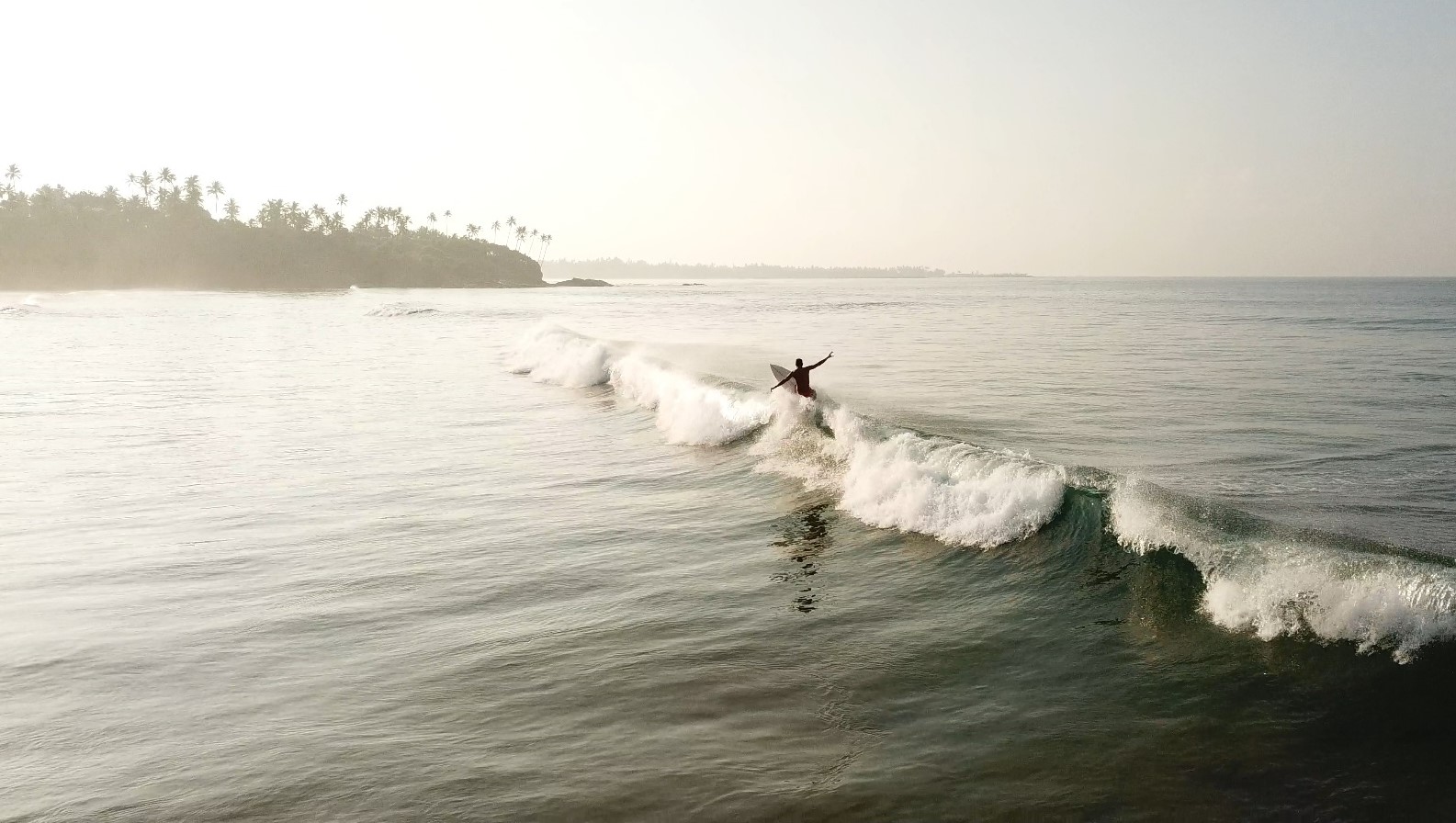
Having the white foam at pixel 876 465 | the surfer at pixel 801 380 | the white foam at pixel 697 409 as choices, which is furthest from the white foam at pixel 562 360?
the surfer at pixel 801 380

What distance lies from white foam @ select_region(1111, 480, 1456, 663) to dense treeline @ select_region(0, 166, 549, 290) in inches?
6787

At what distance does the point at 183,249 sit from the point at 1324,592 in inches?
7391

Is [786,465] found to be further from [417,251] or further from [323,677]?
[417,251]

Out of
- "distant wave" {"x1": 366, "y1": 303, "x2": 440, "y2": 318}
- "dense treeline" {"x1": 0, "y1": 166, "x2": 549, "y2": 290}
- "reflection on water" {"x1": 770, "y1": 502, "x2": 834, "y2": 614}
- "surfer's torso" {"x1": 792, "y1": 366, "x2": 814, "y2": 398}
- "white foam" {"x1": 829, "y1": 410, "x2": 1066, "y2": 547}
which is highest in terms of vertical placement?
"dense treeline" {"x1": 0, "y1": 166, "x2": 549, "y2": 290}

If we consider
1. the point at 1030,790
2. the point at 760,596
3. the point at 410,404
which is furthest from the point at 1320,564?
the point at 410,404

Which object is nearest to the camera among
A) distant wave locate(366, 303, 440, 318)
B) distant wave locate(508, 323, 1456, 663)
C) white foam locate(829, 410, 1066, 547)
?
distant wave locate(508, 323, 1456, 663)

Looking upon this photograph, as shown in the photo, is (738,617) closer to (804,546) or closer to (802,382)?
(804,546)

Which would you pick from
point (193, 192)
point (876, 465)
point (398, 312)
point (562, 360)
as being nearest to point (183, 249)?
point (193, 192)

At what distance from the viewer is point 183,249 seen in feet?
519

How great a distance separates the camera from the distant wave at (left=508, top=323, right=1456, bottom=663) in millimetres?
7664

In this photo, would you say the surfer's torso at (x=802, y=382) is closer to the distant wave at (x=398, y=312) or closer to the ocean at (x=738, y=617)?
the ocean at (x=738, y=617)

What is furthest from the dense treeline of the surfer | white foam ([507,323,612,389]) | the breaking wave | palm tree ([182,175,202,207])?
the surfer

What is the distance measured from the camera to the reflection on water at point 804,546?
31.9 feet

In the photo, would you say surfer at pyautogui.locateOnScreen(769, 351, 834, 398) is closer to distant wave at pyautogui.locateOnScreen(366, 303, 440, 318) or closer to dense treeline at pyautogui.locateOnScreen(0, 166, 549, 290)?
distant wave at pyautogui.locateOnScreen(366, 303, 440, 318)
